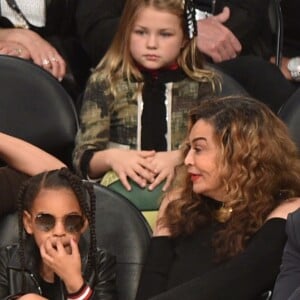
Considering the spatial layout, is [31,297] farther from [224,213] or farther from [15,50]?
[15,50]

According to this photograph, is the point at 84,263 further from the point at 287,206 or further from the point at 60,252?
the point at 287,206

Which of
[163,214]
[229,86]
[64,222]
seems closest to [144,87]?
[229,86]

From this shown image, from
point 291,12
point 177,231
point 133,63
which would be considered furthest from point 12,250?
point 291,12

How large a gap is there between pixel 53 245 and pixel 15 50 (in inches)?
51.2

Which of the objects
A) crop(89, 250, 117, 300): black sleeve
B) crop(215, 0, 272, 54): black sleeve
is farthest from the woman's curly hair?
crop(215, 0, 272, 54): black sleeve

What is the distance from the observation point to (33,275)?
9.14 feet

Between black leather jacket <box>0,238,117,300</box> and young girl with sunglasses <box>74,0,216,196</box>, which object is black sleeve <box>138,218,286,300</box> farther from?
young girl with sunglasses <box>74,0,216,196</box>

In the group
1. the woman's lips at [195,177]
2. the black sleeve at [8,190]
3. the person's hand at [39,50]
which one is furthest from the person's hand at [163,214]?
the person's hand at [39,50]

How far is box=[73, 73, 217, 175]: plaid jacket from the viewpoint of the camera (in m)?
3.53

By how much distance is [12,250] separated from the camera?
286 centimetres

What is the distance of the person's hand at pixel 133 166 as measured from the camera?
331 centimetres

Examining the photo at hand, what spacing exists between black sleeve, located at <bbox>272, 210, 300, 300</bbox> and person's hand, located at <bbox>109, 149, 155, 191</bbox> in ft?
2.76

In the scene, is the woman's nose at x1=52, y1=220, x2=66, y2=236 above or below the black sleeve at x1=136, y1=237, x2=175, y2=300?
above

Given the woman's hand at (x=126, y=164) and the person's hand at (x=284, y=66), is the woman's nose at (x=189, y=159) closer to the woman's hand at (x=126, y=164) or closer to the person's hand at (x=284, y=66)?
the woman's hand at (x=126, y=164)
